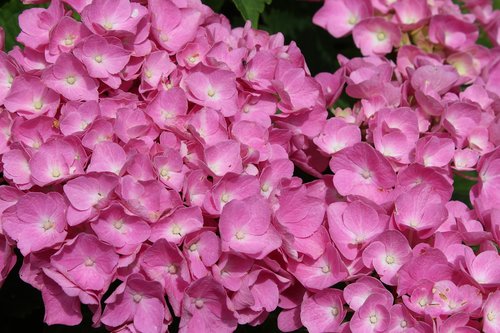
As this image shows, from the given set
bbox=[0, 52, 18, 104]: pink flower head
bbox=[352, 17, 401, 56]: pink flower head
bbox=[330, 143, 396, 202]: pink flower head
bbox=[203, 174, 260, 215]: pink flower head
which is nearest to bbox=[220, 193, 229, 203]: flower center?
bbox=[203, 174, 260, 215]: pink flower head

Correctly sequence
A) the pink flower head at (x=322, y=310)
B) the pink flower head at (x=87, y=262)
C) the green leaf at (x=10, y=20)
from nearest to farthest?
the pink flower head at (x=87, y=262), the pink flower head at (x=322, y=310), the green leaf at (x=10, y=20)

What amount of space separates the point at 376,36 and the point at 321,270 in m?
0.72

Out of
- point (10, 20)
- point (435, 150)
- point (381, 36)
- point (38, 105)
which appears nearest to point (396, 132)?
point (435, 150)

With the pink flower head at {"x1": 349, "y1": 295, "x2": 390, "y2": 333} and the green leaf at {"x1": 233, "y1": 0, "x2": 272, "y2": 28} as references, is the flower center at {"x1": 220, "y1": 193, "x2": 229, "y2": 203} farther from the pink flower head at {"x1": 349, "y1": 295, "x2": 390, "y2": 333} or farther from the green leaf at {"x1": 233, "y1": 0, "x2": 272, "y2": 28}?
the green leaf at {"x1": 233, "y1": 0, "x2": 272, "y2": 28}

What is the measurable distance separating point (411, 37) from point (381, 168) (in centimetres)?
54

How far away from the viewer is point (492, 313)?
120 centimetres

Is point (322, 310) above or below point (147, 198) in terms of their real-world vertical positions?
below

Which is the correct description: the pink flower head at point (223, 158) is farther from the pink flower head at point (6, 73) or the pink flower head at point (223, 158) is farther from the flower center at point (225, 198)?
the pink flower head at point (6, 73)

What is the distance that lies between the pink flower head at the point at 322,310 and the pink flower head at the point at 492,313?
23 centimetres

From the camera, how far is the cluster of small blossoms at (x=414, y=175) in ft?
3.96

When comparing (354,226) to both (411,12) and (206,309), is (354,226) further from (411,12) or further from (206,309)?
(411,12)

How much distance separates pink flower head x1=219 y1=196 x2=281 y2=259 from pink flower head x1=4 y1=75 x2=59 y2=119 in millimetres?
380

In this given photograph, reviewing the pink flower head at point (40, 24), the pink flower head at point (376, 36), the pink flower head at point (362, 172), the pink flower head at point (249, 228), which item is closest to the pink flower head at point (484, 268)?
the pink flower head at point (362, 172)

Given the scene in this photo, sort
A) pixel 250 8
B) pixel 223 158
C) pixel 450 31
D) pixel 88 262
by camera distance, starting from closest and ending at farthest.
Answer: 1. pixel 88 262
2. pixel 223 158
3. pixel 250 8
4. pixel 450 31
